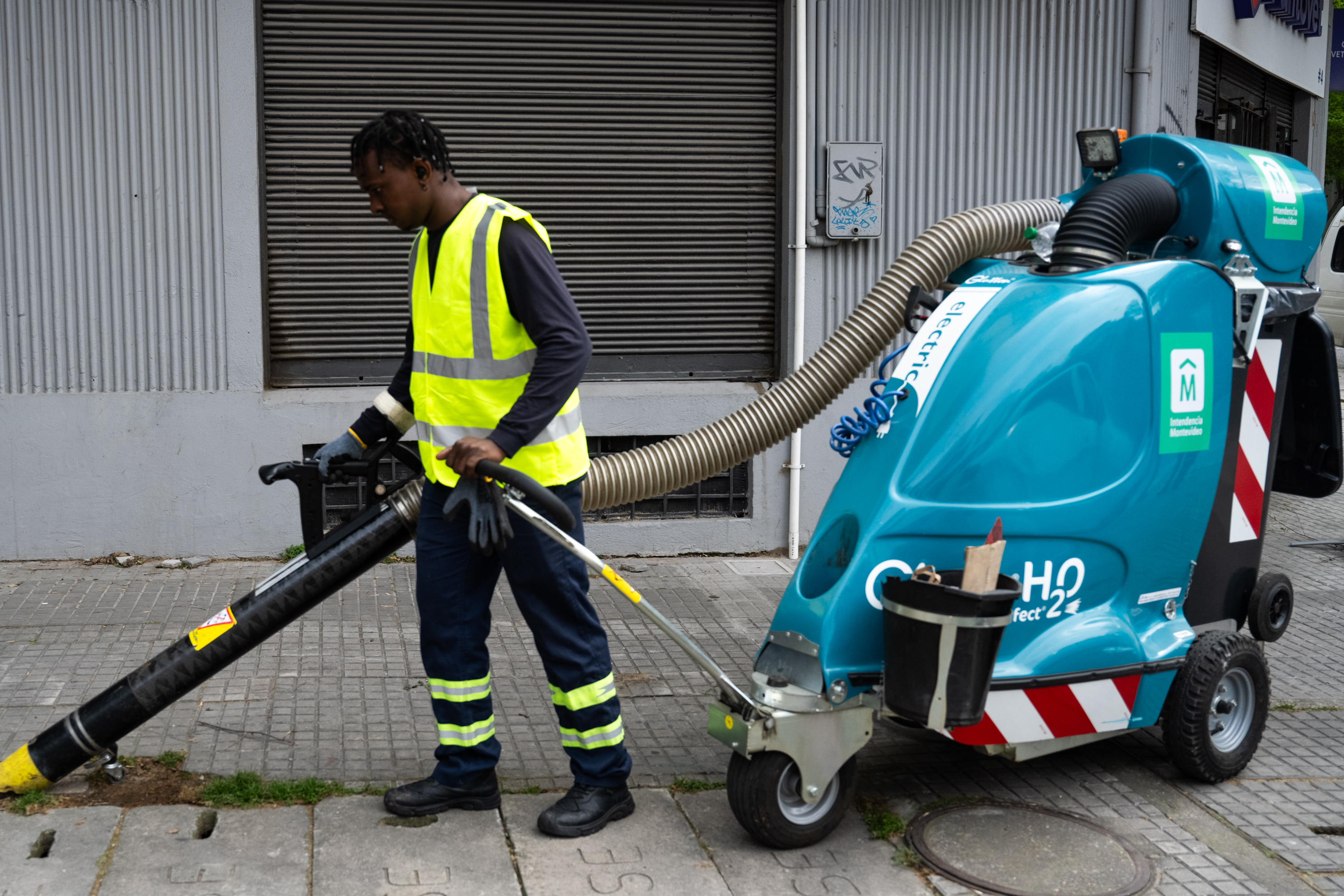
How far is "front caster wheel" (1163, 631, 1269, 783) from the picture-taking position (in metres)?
3.87

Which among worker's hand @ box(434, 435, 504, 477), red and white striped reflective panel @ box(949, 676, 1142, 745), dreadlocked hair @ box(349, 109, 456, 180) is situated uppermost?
dreadlocked hair @ box(349, 109, 456, 180)

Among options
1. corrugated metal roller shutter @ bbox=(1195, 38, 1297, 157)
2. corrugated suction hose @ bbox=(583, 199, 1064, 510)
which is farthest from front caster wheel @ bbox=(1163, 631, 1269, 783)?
corrugated metal roller shutter @ bbox=(1195, 38, 1297, 157)

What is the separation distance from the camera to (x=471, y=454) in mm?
3221

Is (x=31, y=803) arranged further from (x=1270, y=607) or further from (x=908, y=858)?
(x=1270, y=607)

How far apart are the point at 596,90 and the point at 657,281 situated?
1.06 m

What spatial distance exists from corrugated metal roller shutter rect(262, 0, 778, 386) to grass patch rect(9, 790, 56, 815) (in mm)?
3408

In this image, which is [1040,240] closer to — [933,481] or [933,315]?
[933,315]

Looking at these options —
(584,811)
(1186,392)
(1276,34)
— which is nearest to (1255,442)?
(1186,392)

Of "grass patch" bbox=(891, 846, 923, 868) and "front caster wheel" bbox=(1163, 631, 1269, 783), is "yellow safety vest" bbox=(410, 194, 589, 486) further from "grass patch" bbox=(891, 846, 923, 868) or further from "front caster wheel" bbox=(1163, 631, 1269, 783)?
"front caster wheel" bbox=(1163, 631, 1269, 783)

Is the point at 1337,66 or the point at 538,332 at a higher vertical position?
the point at 1337,66

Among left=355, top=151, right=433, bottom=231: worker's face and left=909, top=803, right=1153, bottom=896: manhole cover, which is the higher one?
left=355, top=151, right=433, bottom=231: worker's face

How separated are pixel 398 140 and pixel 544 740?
79.1 inches

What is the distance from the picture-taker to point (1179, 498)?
382 cm

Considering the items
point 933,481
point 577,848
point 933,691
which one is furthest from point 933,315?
point 577,848
